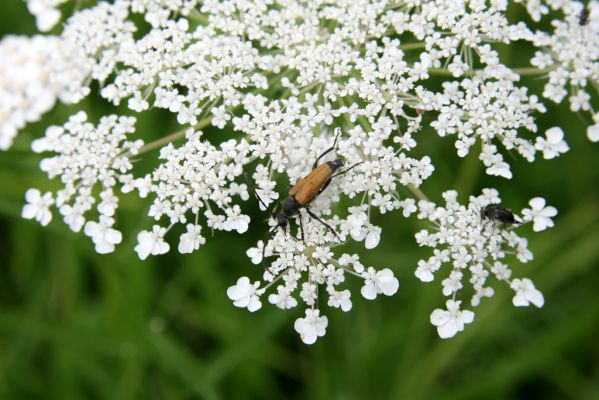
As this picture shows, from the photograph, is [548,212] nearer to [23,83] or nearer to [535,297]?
[535,297]

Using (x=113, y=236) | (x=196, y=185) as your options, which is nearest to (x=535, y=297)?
(x=196, y=185)

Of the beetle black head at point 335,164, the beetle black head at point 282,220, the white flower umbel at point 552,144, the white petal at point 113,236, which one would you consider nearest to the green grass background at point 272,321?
the white flower umbel at point 552,144

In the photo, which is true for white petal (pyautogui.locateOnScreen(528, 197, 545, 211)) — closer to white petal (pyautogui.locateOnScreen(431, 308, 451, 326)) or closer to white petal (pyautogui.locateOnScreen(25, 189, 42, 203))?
white petal (pyautogui.locateOnScreen(431, 308, 451, 326))

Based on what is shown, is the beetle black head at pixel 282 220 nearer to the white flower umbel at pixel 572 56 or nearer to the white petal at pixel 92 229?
the white petal at pixel 92 229

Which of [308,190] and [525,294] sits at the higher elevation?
[308,190]

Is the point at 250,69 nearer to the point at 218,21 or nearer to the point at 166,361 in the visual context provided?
the point at 218,21

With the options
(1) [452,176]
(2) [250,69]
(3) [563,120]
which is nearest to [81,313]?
(2) [250,69]

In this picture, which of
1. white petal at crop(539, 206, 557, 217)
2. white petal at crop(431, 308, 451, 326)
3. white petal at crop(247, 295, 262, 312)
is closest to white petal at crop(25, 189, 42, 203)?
white petal at crop(247, 295, 262, 312)
